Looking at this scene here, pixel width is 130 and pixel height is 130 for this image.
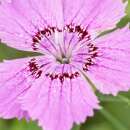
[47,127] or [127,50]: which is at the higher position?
[127,50]

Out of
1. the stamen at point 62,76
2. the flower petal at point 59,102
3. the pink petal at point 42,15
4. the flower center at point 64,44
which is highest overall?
the pink petal at point 42,15

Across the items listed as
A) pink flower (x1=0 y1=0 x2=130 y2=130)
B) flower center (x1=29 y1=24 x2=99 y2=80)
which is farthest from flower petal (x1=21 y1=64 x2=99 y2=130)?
flower center (x1=29 y1=24 x2=99 y2=80)

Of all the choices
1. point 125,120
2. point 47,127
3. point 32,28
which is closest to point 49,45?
point 32,28

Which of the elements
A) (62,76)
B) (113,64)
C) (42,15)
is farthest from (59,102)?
(42,15)

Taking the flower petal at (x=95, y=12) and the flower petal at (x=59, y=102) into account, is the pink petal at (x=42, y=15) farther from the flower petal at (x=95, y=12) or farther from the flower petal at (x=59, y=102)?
the flower petal at (x=59, y=102)

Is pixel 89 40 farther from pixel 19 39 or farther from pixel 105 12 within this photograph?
pixel 19 39

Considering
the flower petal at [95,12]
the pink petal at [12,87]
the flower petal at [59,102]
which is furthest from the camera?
the flower petal at [95,12]

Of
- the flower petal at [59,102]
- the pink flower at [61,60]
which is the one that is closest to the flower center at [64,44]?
the pink flower at [61,60]

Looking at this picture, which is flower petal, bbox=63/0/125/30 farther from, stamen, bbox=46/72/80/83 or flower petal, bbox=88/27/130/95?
stamen, bbox=46/72/80/83
